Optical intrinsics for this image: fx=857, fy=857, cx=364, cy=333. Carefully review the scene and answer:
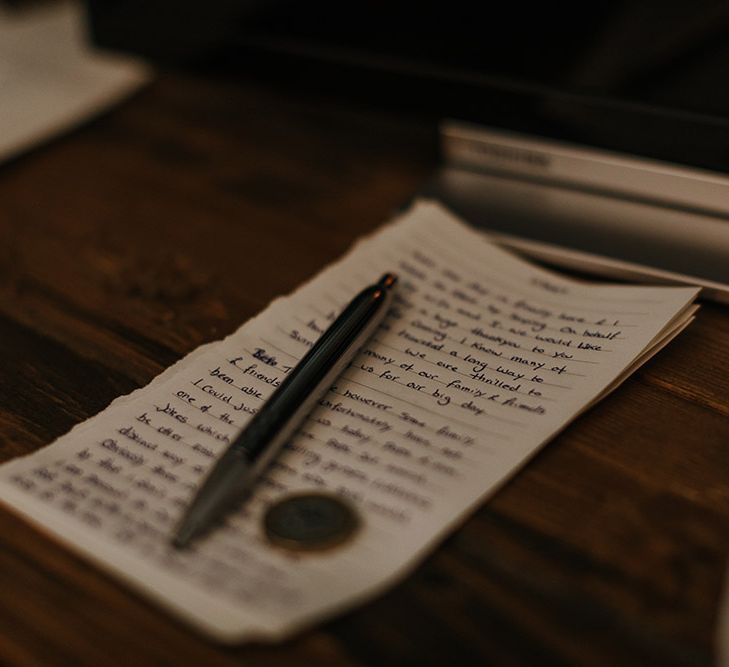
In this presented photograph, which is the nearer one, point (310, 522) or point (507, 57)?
point (310, 522)

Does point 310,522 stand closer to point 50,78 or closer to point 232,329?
point 232,329

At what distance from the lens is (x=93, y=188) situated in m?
0.71

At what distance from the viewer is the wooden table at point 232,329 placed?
34 centimetres

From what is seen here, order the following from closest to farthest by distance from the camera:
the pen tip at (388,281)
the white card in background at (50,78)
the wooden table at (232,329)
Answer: the wooden table at (232,329), the pen tip at (388,281), the white card in background at (50,78)

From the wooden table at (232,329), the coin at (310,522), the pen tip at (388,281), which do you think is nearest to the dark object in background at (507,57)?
the wooden table at (232,329)

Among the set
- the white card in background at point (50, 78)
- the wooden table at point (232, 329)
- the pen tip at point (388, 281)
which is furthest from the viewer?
the white card in background at point (50, 78)

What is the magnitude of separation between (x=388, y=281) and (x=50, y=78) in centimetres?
54

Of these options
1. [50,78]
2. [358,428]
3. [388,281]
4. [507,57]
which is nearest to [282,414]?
[358,428]

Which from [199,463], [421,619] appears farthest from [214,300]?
A: [421,619]

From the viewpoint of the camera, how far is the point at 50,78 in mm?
879

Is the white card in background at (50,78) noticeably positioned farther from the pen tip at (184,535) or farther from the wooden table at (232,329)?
the pen tip at (184,535)

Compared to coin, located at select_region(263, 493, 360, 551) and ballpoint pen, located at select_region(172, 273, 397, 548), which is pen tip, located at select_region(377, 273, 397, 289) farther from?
coin, located at select_region(263, 493, 360, 551)

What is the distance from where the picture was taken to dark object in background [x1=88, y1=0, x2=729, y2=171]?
0.54m

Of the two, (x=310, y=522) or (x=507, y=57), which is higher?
(x=507, y=57)
